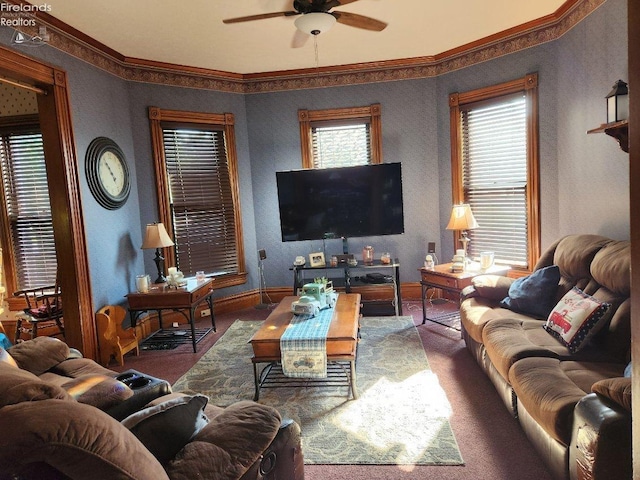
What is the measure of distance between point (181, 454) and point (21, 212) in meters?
4.49

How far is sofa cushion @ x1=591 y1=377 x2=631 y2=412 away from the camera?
1.58m

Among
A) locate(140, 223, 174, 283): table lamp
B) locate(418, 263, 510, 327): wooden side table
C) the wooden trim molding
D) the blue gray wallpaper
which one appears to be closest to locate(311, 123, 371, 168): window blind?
the blue gray wallpaper

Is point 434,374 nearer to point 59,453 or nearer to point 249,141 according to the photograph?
point 59,453

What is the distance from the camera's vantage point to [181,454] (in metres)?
1.48

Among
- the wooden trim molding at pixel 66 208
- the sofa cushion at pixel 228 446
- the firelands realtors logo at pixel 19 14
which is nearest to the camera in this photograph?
the sofa cushion at pixel 228 446

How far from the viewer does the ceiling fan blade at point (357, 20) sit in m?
3.12

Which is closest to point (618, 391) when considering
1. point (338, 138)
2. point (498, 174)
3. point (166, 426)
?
point (166, 426)

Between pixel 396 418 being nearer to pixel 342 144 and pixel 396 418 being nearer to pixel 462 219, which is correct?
pixel 462 219

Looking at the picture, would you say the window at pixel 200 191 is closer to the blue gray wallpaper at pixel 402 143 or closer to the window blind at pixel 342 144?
the blue gray wallpaper at pixel 402 143

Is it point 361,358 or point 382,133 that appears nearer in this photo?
point 361,358

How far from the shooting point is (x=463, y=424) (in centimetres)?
264

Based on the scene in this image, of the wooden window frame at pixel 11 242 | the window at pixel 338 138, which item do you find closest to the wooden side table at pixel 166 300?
the wooden window frame at pixel 11 242

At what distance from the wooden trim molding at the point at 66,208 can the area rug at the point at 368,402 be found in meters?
1.09

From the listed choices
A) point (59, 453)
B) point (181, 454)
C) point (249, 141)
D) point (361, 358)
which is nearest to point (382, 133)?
point (249, 141)
